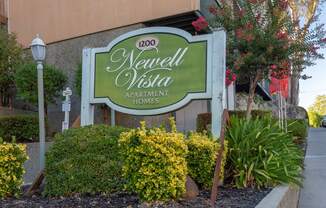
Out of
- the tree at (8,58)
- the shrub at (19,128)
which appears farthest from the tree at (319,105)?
the shrub at (19,128)

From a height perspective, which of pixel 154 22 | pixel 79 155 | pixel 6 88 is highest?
pixel 154 22

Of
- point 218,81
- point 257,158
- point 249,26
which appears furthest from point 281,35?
point 257,158

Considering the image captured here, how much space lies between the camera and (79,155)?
20.5 ft

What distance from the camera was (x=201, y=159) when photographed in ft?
20.2

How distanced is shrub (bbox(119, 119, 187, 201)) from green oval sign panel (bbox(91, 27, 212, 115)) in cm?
241

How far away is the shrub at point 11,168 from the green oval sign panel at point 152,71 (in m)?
2.47

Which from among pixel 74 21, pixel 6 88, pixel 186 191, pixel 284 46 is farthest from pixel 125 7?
pixel 186 191

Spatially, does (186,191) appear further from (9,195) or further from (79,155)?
(9,195)

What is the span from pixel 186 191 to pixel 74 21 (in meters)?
12.8

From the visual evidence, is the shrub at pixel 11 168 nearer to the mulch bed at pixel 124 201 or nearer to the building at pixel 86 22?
the mulch bed at pixel 124 201

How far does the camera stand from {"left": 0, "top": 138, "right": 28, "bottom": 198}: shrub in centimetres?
601

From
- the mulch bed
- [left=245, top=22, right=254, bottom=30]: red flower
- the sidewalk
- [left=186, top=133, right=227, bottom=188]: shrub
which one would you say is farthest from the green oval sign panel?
[left=245, top=22, right=254, bottom=30]: red flower

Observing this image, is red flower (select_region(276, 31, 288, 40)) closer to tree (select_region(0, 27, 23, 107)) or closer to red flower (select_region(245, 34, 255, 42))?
red flower (select_region(245, 34, 255, 42))

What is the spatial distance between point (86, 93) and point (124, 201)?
3.48 m
